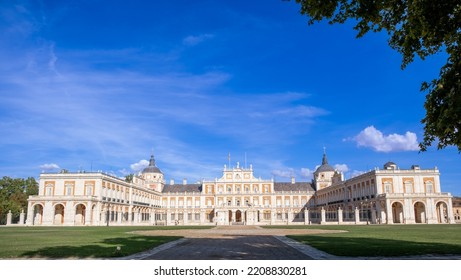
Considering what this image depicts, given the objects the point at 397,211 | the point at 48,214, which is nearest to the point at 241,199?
the point at 397,211

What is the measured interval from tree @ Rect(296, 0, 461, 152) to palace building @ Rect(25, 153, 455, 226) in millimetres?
46899

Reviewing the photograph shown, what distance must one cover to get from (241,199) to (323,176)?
1989cm

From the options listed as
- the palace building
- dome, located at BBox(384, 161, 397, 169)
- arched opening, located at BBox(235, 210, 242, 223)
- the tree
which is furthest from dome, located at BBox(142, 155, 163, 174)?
the tree

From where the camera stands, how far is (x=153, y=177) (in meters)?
92.2

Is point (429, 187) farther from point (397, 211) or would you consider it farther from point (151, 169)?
point (151, 169)

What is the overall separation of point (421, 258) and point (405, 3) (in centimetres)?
716

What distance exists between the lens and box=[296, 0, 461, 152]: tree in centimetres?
872

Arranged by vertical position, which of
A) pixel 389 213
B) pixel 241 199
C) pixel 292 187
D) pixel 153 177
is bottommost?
pixel 389 213

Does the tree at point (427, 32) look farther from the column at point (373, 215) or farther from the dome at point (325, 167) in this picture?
the dome at point (325, 167)

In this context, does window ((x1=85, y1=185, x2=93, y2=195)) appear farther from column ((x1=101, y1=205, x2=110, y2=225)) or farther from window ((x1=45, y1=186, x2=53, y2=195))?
window ((x1=45, y1=186, x2=53, y2=195))

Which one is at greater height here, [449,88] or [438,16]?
[438,16]

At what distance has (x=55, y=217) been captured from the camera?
2244 inches
